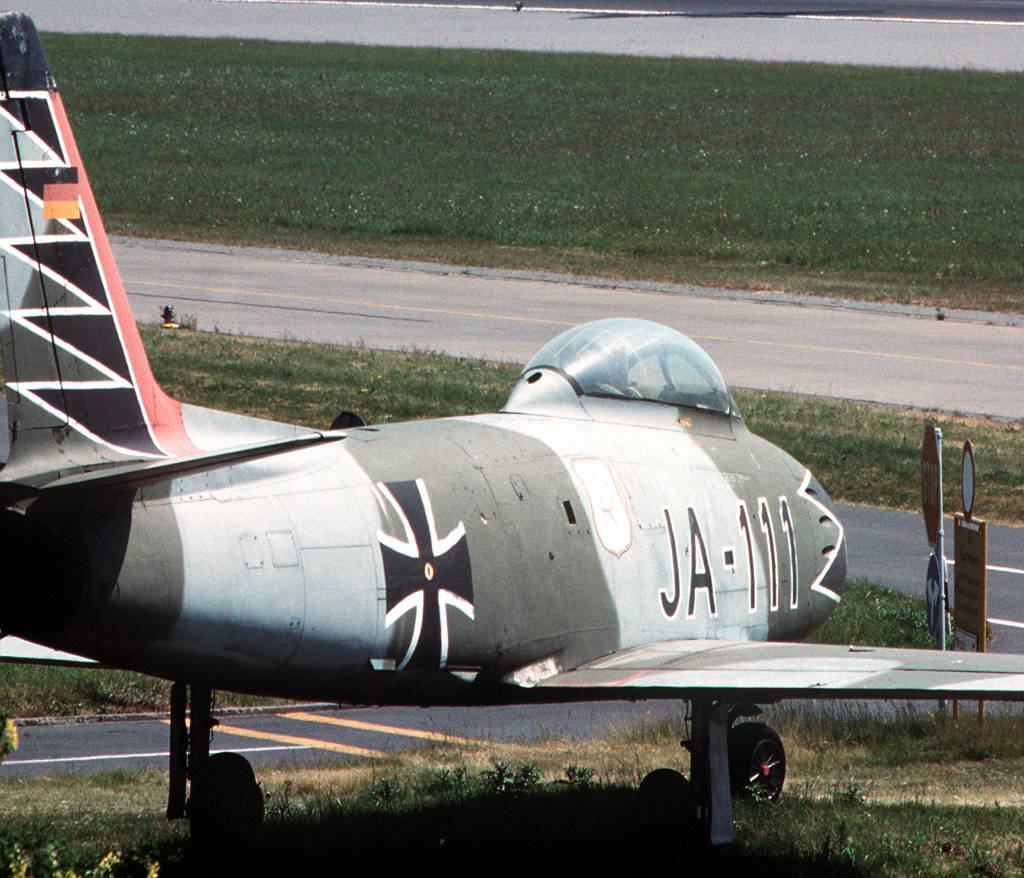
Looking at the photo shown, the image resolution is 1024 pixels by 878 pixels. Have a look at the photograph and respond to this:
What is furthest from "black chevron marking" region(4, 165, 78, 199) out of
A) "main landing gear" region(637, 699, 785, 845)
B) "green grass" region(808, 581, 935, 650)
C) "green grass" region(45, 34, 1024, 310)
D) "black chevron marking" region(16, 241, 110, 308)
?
"green grass" region(45, 34, 1024, 310)

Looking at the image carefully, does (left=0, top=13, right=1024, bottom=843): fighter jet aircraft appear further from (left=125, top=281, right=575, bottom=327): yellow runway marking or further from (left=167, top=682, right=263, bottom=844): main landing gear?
(left=125, top=281, right=575, bottom=327): yellow runway marking

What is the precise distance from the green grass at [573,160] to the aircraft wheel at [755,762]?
2819cm

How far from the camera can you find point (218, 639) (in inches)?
339

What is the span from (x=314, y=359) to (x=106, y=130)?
34.6 metres

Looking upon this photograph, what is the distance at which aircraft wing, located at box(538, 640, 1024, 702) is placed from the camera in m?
9.45

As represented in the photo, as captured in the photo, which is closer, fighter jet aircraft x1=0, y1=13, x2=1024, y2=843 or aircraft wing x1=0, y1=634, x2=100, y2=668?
fighter jet aircraft x1=0, y1=13, x2=1024, y2=843

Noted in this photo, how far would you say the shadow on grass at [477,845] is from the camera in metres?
10.4

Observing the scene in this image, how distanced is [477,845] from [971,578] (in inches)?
264

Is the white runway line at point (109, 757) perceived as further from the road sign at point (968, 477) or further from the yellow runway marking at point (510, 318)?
the yellow runway marking at point (510, 318)

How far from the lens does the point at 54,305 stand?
8.09 meters

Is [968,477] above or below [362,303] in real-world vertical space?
below

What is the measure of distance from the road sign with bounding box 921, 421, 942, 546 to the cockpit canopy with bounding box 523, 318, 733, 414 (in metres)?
3.86

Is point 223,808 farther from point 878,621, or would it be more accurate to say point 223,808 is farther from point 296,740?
point 878,621

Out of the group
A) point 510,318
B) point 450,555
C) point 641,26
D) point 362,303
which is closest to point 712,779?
point 450,555
